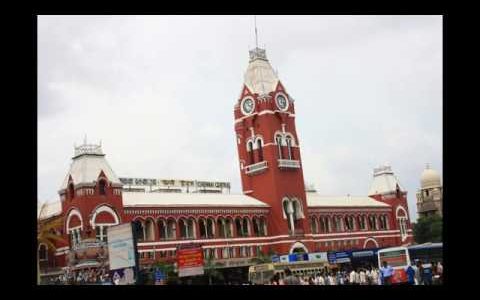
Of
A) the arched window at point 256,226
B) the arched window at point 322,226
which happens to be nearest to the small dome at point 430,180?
the arched window at point 322,226

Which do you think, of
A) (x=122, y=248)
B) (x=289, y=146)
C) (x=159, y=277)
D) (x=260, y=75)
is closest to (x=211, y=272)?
(x=159, y=277)

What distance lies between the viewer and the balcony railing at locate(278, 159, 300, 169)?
53.9 meters

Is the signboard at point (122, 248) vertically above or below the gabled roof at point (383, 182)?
below

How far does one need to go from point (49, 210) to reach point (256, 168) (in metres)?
17.3

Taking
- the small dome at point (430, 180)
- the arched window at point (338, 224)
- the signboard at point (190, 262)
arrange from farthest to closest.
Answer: the small dome at point (430, 180) → the arched window at point (338, 224) → the signboard at point (190, 262)

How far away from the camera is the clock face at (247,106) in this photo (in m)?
55.4

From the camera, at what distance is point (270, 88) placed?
55.6 metres

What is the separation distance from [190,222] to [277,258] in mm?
6954

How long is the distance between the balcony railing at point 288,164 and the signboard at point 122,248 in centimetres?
2490

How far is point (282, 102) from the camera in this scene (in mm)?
55625

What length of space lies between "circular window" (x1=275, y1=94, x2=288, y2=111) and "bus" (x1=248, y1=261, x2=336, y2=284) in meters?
16.2

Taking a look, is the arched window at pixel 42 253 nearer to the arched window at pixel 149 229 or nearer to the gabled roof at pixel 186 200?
the gabled roof at pixel 186 200

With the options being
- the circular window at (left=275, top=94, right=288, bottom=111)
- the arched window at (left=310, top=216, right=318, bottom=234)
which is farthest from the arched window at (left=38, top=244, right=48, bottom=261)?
the arched window at (left=310, top=216, right=318, bottom=234)
